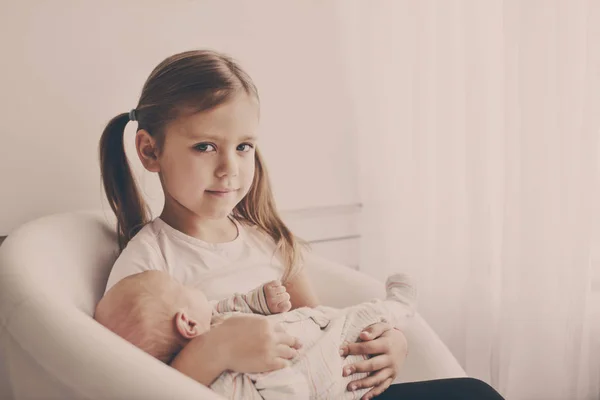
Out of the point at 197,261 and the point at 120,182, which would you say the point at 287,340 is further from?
the point at 120,182

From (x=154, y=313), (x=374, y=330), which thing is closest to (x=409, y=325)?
(x=374, y=330)

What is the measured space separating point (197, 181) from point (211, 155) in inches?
2.1

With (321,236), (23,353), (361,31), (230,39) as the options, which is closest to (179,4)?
(230,39)

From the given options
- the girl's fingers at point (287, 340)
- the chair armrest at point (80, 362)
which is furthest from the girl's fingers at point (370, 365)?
the chair armrest at point (80, 362)

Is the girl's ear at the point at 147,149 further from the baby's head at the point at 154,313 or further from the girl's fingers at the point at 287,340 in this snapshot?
the girl's fingers at the point at 287,340

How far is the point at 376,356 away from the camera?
1.07m

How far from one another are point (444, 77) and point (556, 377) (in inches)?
32.5

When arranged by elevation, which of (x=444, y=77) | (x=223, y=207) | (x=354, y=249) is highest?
(x=444, y=77)

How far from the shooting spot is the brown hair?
1.12 m

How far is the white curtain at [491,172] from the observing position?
59.0 inches

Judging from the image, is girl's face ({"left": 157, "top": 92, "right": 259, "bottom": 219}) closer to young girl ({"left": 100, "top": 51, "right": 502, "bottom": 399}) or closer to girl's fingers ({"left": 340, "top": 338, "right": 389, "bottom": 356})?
young girl ({"left": 100, "top": 51, "right": 502, "bottom": 399})

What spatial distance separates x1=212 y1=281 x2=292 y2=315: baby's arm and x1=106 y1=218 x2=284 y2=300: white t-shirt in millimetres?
80

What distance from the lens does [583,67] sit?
147cm

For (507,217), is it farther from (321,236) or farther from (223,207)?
(223,207)
